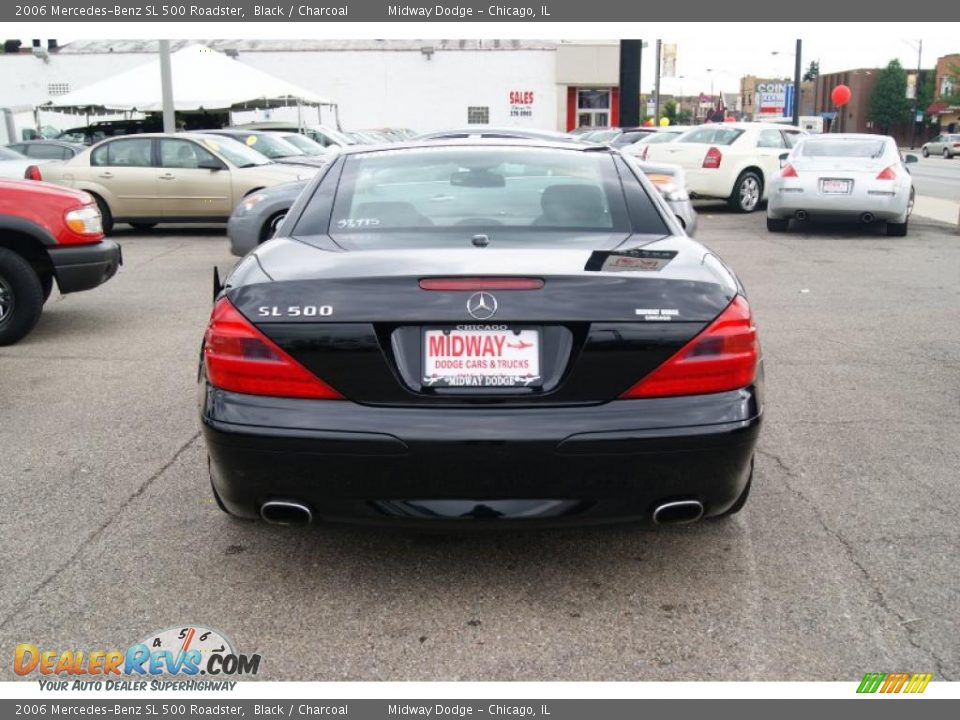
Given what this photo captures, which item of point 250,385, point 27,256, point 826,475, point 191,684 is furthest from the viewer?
point 27,256

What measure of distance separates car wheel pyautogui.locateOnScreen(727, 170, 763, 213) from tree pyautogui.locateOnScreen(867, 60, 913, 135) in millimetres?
90520

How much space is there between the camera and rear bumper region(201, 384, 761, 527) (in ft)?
9.65

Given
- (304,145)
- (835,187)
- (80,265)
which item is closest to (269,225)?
(80,265)

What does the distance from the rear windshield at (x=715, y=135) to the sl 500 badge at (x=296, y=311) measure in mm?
16150

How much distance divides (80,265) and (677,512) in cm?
578

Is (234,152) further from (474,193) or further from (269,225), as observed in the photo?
(474,193)

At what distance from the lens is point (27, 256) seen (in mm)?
7551

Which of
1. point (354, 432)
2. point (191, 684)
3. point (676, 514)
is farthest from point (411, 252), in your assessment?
point (191, 684)

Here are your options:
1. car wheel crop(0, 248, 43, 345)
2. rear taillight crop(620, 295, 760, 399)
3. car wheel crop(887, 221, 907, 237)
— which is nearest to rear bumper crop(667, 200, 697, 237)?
car wheel crop(887, 221, 907, 237)

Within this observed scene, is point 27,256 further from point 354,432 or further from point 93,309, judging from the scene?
point 354,432

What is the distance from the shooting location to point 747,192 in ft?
59.6

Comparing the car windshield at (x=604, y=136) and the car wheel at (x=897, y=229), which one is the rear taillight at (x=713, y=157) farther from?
the car windshield at (x=604, y=136)

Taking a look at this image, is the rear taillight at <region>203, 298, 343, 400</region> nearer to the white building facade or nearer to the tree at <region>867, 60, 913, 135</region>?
the white building facade

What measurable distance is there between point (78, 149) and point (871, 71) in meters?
100
